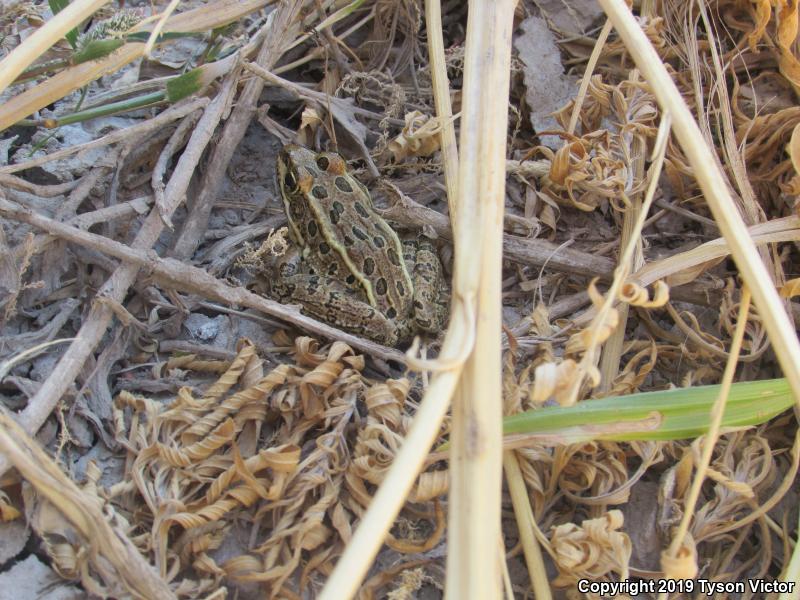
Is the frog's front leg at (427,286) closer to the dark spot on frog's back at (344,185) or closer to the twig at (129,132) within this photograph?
the dark spot on frog's back at (344,185)

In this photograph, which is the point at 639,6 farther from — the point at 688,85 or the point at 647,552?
the point at 647,552

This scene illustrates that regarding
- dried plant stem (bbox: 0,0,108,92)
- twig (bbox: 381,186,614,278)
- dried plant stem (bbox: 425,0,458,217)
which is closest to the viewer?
dried plant stem (bbox: 0,0,108,92)

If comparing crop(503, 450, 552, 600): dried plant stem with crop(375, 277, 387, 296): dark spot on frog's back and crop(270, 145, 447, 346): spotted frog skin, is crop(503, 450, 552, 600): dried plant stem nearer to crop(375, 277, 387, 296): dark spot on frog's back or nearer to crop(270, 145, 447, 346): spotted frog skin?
crop(270, 145, 447, 346): spotted frog skin

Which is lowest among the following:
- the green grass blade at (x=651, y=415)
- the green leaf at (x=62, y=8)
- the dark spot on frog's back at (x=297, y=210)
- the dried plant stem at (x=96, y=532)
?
the dried plant stem at (x=96, y=532)

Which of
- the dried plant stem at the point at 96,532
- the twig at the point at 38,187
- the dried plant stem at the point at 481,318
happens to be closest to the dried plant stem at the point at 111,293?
the dried plant stem at the point at 96,532

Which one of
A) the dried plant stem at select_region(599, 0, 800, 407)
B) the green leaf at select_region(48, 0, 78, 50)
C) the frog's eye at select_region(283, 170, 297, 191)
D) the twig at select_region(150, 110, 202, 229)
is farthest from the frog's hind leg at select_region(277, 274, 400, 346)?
the dried plant stem at select_region(599, 0, 800, 407)

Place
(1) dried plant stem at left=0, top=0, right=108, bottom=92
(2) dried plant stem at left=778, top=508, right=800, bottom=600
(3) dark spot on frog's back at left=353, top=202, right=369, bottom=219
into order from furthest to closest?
(3) dark spot on frog's back at left=353, top=202, right=369, bottom=219 < (2) dried plant stem at left=778, top=508, right=800, bottom=600 < (1) dried plant stem at left=0, top=0, right=108, bottom=92

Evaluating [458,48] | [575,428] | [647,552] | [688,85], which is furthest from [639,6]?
[647,552]
